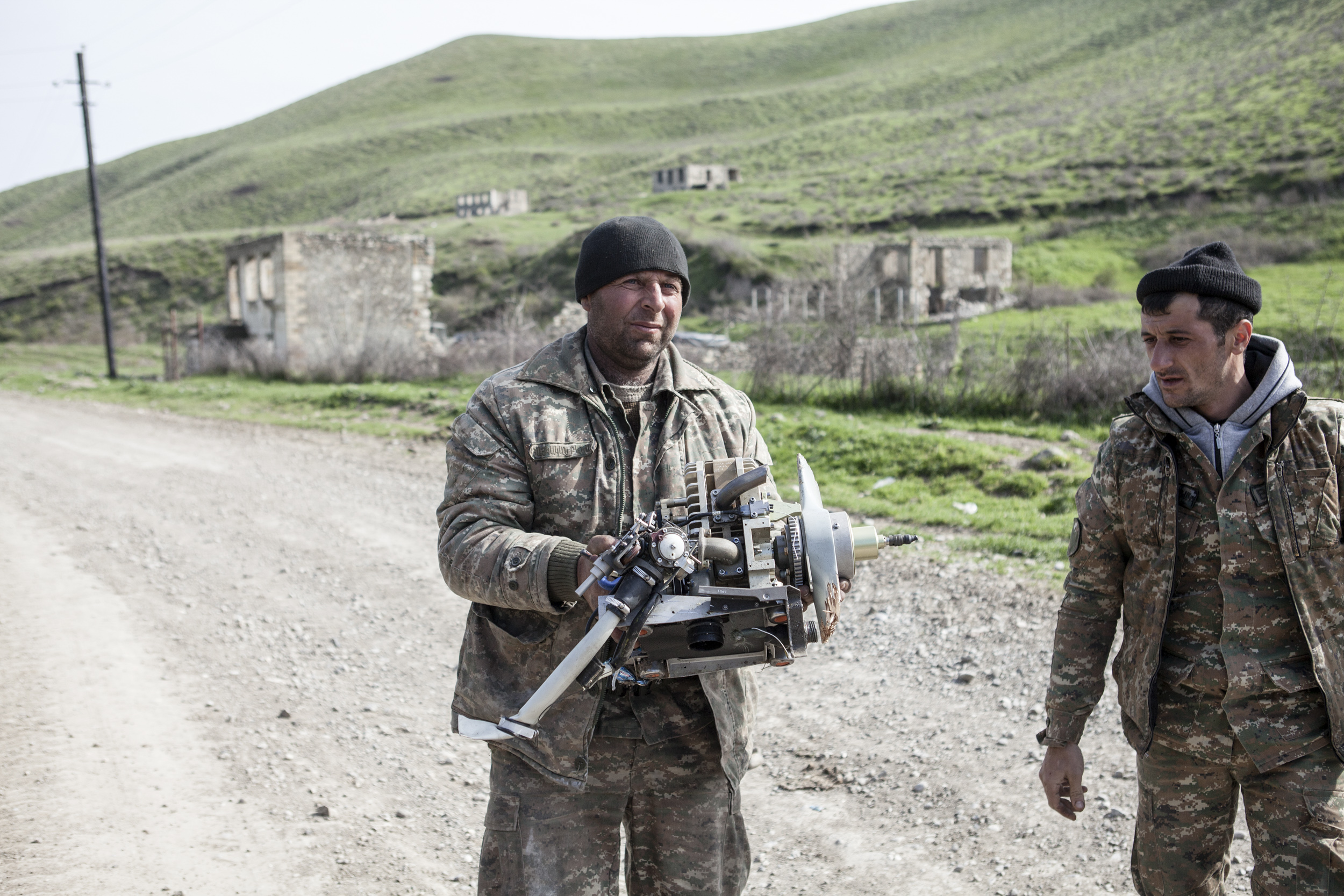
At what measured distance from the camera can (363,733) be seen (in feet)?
16.5

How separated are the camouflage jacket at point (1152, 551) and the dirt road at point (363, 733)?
1167mm

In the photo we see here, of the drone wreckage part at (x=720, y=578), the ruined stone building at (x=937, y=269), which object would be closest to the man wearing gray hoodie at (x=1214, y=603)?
the drone wreckage part at (x=720, y=578)

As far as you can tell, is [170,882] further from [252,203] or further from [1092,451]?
[252,203]

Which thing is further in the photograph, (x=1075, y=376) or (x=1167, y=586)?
(x=1075, y=376)

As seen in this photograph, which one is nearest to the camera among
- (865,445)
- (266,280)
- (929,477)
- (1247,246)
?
(929,477)

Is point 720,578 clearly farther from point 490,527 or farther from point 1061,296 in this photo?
point 1061,296

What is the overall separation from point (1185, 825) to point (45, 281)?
171 ft

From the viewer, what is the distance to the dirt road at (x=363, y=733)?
3.83 metres

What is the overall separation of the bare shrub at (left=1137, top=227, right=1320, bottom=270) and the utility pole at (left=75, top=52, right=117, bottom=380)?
2481cm

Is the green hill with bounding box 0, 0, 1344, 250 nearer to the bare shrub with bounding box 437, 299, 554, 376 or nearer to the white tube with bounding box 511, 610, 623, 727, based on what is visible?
the bare shrub with bounding box 437, 299, 554, 376

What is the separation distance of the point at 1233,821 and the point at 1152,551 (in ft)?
2.37

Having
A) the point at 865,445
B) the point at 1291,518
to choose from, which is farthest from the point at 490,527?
the point at 865,445

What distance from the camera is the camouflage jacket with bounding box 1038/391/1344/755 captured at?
2498mm

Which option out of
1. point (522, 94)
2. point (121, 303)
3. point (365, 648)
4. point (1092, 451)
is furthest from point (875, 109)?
point (365, 648)
